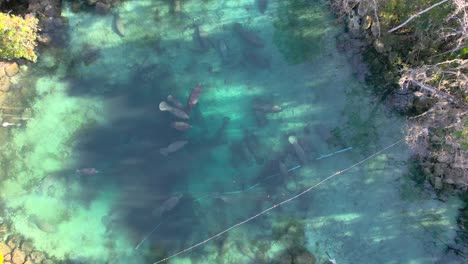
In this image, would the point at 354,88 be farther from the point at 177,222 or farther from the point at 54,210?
the point at 54,210

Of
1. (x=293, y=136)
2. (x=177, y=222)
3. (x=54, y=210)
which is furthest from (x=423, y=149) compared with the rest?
(x=54, y=210)

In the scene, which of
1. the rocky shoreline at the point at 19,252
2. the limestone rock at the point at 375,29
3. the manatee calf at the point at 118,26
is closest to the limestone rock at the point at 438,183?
the limestone rock at the point at 375,29

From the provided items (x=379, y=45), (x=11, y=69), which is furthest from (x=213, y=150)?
(x=11, y=69)

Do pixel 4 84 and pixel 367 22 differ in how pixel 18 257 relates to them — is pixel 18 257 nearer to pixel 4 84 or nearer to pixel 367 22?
pixel 4 84

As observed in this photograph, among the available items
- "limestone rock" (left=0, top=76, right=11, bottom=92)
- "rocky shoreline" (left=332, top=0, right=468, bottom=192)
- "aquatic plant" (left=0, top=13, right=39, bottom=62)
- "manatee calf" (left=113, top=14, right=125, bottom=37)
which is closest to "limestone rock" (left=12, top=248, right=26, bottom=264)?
"limestone rock" (left=0, top=76, right=11, bottom=92)

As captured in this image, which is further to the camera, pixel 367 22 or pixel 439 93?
pixel 367 22

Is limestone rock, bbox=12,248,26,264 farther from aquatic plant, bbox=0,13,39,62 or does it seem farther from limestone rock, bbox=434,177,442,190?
limestone rock, bbox=434,177,442,190
